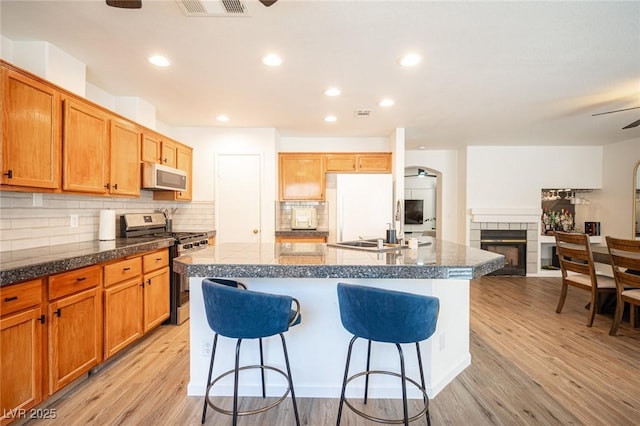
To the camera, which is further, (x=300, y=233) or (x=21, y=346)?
(x=300, y=233)

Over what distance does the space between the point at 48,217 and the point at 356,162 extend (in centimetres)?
374

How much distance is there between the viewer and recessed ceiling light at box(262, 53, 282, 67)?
97.5 inches

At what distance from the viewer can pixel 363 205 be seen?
180 inches

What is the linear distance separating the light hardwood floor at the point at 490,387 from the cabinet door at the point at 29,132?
148 centimetres

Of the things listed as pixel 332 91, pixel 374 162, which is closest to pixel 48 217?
pixel 332 91

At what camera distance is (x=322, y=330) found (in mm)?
2113

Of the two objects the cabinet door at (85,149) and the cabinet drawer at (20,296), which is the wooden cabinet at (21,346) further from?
the cabinet door at (85,149)

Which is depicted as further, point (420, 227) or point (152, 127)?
point (420, 227)

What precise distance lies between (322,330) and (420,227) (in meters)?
7.73

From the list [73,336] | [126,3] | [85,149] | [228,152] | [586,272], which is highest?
[126,3]

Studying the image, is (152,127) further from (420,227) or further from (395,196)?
(420,227)

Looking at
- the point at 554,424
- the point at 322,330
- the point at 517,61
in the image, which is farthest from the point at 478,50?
the point at 554,424

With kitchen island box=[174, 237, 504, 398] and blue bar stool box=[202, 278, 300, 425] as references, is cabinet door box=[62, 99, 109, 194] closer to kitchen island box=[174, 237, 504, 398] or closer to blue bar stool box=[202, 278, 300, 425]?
kitchen island box=[174, 237, 504, 398]

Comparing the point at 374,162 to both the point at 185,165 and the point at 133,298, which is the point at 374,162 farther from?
the point at 133,298
